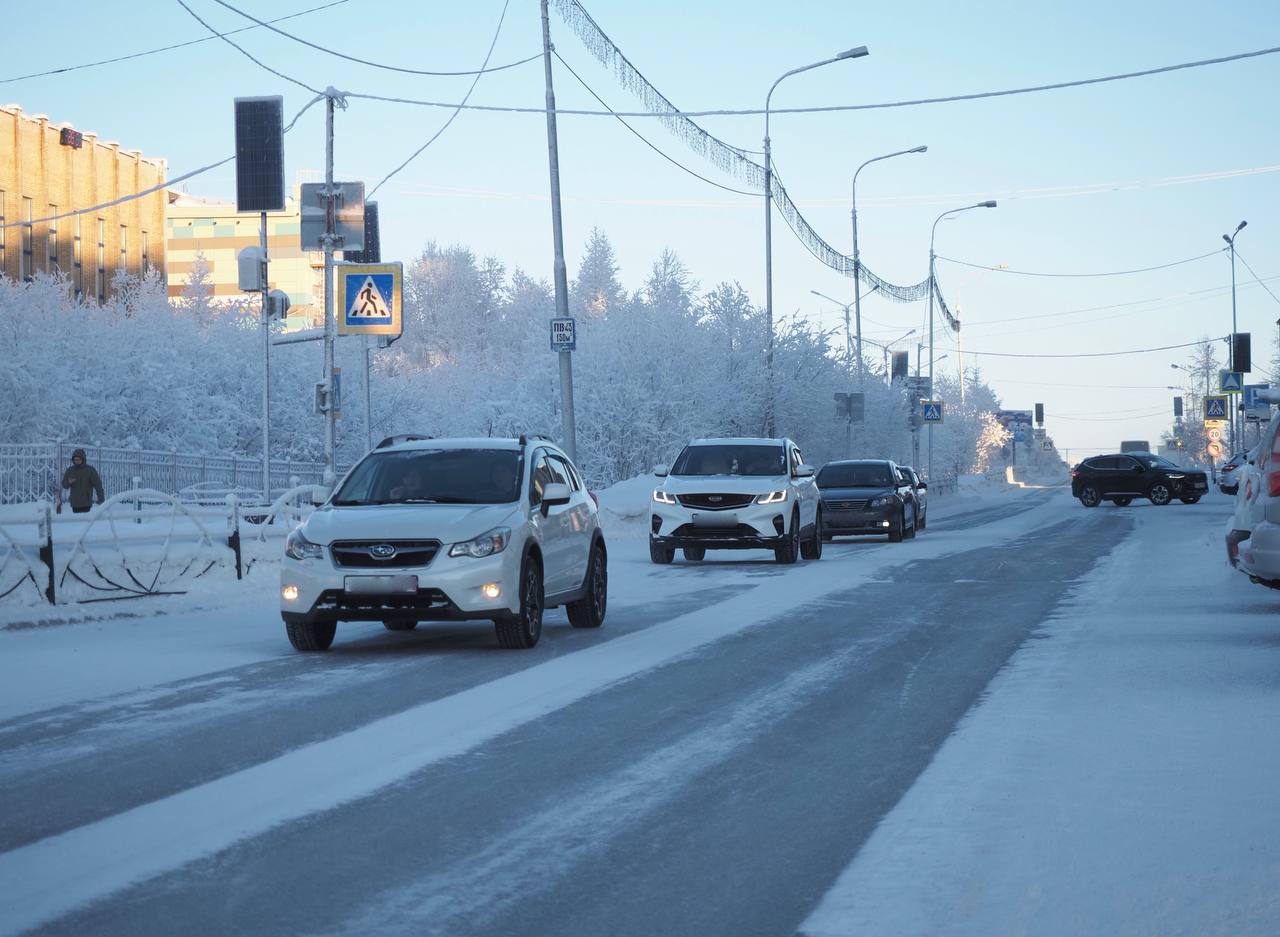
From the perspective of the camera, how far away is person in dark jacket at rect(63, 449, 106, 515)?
27875mm

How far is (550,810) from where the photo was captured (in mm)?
6797

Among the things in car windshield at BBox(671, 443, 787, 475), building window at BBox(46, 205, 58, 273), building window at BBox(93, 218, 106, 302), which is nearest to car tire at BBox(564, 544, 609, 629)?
car windshield at BBox(671, 443, 787, 475)

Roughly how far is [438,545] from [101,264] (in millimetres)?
69035

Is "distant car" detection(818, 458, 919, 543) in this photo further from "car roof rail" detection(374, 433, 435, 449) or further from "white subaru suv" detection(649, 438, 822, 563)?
"car roof rail" detection(374, 433, 435, 449)

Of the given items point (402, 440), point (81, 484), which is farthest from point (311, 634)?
point (81, 484)

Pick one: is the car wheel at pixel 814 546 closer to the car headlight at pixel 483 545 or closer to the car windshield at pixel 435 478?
the car windshield at pixel 435 478

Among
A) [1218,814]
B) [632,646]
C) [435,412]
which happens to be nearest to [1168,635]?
[632,646]

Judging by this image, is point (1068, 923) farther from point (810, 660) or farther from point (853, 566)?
point (853, 566)

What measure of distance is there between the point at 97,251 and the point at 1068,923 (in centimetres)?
7677

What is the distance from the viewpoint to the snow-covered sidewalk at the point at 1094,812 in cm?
520

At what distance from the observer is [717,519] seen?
77.5ft

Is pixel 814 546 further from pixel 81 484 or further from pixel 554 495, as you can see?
pixel 554 495

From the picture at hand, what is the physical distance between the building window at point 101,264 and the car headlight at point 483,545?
6797 centimetres

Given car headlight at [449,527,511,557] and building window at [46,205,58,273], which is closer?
car headlight at [449,527,511,557]
